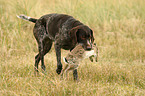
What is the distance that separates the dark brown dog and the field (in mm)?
428

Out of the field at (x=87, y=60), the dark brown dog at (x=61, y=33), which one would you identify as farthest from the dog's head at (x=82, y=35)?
the field at (x=87, y=60)

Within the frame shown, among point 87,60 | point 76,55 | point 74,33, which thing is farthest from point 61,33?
point 87,60

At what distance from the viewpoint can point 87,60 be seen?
17.9 ft

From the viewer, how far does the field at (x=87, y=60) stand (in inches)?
141

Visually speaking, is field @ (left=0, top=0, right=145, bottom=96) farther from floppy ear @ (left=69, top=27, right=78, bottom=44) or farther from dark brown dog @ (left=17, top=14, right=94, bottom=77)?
floppy ear @ (left=69, top=27, right=78, bottom=44)

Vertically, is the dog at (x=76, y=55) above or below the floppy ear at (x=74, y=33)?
below

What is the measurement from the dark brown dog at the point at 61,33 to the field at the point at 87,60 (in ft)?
1.40

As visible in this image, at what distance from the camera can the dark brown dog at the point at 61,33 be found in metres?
3.68

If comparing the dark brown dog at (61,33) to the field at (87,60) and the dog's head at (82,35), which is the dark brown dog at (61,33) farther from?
the field at (87,60)

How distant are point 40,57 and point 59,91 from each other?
1679 millimetres

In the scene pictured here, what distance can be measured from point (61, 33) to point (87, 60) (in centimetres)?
160

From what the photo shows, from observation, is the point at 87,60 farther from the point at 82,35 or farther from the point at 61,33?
the point at 82,35

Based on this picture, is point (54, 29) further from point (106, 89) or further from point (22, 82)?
point (106, 89)

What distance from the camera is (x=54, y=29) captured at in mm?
4309
